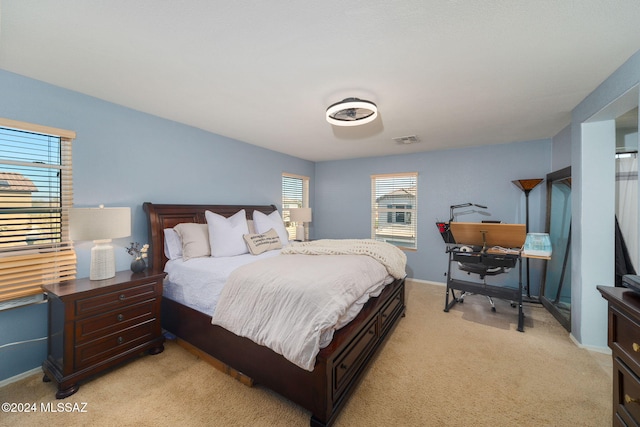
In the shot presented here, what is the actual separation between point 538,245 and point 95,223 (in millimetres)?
4576

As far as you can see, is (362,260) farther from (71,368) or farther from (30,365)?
(30,365)

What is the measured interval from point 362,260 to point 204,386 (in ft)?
5.45

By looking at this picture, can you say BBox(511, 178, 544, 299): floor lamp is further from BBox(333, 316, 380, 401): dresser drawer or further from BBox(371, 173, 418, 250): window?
BBox(333, 316, 380, 401): dresser drawer

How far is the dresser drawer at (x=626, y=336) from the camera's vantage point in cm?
103

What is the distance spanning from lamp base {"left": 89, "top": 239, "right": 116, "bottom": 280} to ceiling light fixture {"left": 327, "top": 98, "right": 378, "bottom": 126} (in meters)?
2.38

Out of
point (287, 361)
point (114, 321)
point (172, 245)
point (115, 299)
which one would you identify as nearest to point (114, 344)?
point (114, 321)

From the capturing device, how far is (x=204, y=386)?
1.90 m

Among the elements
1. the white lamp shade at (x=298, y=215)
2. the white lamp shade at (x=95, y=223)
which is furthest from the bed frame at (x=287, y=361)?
the white lamp shade at (x=298, y=215)

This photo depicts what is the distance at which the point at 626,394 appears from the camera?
44.2 inches

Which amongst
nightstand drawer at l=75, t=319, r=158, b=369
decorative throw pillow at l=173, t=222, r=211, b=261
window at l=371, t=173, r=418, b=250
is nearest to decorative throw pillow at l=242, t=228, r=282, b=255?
decorative throw pillow at l=173, t=222, r=211, b=261

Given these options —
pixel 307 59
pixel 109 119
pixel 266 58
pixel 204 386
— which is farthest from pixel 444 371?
pixel 109 119

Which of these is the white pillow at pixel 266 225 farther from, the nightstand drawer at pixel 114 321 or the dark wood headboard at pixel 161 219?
the nightstand drawer at pixel 114 321

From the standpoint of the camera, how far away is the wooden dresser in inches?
40.8

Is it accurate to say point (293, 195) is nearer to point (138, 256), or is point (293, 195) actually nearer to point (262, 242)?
point (262, 242)
